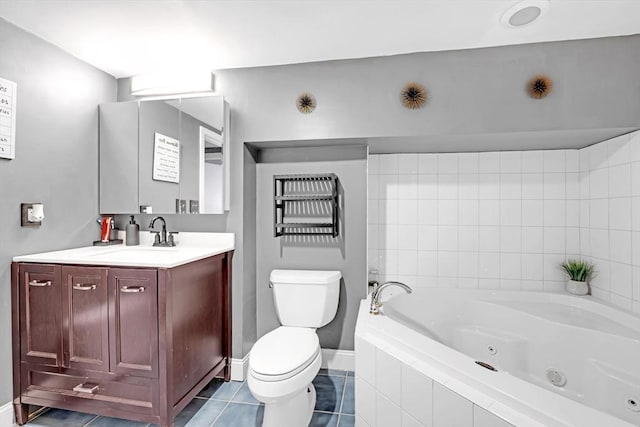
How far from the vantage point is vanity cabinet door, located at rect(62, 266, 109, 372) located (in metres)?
1.69

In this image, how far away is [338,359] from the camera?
2.39m

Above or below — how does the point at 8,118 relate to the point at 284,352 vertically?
above

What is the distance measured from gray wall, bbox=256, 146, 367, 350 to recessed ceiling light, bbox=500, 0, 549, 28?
1088mm

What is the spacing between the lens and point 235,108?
7.54 ft

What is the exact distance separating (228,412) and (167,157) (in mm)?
1681

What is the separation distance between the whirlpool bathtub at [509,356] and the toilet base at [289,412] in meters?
0.30

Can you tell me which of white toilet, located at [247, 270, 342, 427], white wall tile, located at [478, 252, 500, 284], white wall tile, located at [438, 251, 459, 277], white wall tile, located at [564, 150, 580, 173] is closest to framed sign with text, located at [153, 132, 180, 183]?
white toilet, located at [247, 270, 342, 427]

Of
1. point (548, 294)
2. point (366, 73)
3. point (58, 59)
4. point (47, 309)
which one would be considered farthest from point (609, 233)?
point (58, 59)

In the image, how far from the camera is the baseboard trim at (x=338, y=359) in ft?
7.81

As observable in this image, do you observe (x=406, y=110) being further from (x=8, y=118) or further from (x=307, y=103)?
(x=8, y=118)

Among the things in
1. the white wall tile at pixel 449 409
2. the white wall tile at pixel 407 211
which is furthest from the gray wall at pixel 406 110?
the white wall tile at pixel 449 409

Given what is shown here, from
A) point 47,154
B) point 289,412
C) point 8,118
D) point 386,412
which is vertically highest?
point 8,118

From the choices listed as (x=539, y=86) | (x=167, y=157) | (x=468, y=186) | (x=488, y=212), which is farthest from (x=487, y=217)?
(x=167, y=157)

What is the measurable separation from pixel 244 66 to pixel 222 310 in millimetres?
1715
